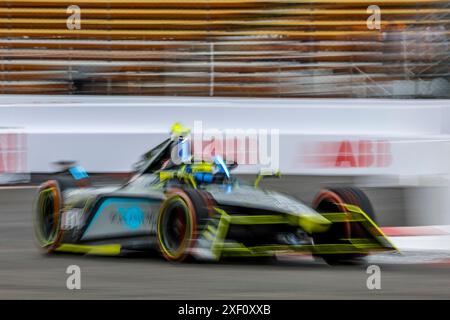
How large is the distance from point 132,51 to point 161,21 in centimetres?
41

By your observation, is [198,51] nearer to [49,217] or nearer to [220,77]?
[220,77]

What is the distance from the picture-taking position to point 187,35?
10.0m

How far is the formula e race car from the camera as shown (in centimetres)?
496

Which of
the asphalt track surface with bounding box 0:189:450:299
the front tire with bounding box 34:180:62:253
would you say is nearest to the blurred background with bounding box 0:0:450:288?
the front tire with bounding box 34:180:62:253

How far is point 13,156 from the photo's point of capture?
9.12 meters

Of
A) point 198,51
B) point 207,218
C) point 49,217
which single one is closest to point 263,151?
point 198,51

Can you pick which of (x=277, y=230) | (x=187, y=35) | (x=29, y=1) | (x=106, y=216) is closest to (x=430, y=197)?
(x=277, y=230)

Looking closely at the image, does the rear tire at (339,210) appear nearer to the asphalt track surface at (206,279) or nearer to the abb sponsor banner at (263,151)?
the asphalt track surface at (206,279)

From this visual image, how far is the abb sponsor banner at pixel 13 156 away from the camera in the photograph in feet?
29.8

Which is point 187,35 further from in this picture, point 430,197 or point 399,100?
point 430,197

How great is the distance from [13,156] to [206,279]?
15.8ft

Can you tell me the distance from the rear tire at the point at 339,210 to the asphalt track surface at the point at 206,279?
2.8 inches

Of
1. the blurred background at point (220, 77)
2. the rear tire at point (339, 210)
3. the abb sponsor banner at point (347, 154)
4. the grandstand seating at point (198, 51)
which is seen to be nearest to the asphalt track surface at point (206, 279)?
the rear tire at point (339, 210)

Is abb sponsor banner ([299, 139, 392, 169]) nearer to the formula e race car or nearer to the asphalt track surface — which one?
the asphalt track surface
